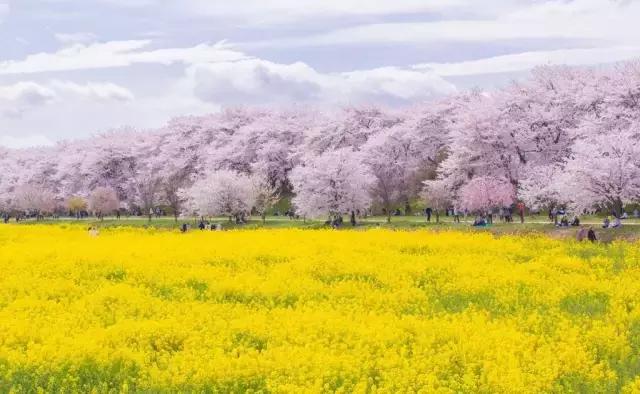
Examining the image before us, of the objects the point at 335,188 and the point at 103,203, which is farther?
the point at 103,203

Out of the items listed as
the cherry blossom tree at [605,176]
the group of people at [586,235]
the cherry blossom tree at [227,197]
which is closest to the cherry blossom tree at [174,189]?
the cherry blossom tree at [227,197]

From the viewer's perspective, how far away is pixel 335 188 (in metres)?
63.1

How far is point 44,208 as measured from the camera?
10356 centimetres

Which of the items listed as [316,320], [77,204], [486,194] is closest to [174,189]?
[77,204]

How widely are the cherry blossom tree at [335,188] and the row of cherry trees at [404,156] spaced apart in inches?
4.1

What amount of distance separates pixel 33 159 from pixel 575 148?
109 metres

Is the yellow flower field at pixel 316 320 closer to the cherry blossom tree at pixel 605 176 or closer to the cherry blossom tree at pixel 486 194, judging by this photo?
the cherry blossom tree at pixel 605 176

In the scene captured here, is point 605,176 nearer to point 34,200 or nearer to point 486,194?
point 486,194

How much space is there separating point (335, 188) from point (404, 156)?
15.0m

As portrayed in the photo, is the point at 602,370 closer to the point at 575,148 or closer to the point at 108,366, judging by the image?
the point at 108,366

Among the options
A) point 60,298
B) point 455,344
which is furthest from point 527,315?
point 60,298

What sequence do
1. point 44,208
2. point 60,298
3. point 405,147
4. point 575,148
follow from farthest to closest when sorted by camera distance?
point 44,208 < point 405,147 < point 575,148 < point 60,298

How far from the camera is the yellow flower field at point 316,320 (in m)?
13.8

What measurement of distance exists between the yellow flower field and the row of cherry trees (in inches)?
786
